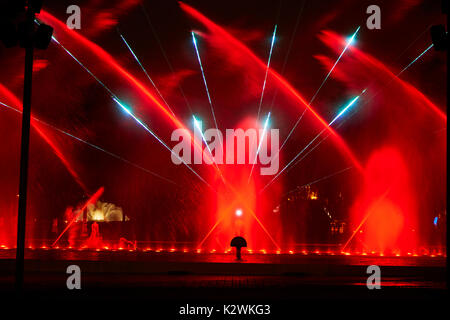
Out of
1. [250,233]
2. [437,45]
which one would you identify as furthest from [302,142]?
[437,45]

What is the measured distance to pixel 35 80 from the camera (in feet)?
135

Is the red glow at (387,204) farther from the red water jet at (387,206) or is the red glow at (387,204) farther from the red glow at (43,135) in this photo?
the red glow at (43,135)

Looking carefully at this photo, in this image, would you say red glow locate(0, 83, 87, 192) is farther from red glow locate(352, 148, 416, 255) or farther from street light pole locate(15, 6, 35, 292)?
street light pole locate(15, 6, 35, 292)

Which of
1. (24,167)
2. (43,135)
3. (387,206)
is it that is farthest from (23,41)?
(43,135)

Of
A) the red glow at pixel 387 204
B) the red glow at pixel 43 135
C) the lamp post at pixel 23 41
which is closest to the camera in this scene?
the lamp post at pixel 23 41

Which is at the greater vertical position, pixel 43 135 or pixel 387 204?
pixel 43 135

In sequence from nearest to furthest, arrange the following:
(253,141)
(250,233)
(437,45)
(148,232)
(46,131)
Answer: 1. (437,45)
2. (250,233)
3. (148,232)
4. (253,141)
5. (46,131)

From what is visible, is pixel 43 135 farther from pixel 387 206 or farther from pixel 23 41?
pixel 23 41

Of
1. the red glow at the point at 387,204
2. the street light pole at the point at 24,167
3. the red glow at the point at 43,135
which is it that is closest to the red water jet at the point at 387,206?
the red glow at the point at 387,204

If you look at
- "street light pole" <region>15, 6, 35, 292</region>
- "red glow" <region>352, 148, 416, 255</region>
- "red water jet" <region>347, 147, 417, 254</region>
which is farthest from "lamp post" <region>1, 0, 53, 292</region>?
"red glow" <region>352, 148, 416, 255</region>

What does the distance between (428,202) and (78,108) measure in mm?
24467

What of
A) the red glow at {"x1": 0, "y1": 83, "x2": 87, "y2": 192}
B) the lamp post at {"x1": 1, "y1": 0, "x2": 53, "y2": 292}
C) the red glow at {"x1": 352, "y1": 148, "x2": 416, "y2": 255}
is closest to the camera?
the lamp post at {"x1": 1, "y1": 0, "x2": 53, "y2": 292}
